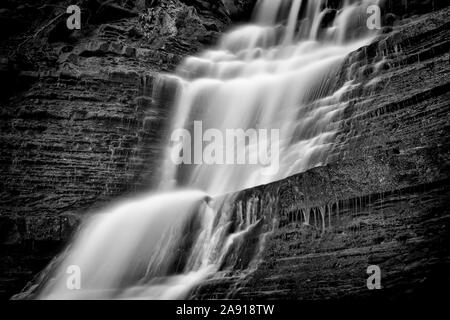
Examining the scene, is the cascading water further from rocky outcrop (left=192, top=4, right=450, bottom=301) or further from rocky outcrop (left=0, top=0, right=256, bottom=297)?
rocky outcrop (left=0, top=0, right=256, bottom=297)

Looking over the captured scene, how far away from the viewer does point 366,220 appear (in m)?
8.34

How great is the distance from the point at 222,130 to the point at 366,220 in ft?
22.2

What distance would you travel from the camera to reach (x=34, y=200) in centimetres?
1349

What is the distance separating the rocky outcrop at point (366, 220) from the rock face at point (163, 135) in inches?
0.8

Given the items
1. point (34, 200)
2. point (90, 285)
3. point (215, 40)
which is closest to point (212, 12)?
point (215, 40)

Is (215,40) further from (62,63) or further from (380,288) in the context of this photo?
(380,288)

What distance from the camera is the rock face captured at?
26.7 feet

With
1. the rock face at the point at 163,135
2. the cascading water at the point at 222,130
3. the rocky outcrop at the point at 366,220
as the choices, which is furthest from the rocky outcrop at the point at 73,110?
the rocky outcrop at the point at 366,220

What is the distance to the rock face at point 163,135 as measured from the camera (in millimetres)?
8125

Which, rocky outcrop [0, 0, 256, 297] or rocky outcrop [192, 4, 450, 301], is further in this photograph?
rocky outcrop [0, 0, 256, 297]

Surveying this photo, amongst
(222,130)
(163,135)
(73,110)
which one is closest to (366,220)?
(222,130)

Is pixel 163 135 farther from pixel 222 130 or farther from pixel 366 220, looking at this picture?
pixel 366 220

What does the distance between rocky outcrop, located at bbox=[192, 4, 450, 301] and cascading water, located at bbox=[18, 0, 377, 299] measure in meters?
0.64

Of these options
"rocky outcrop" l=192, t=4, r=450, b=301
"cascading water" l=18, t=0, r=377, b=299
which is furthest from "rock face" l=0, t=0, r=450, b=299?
"cascading water" l=18, t=0, r=377, b=299
